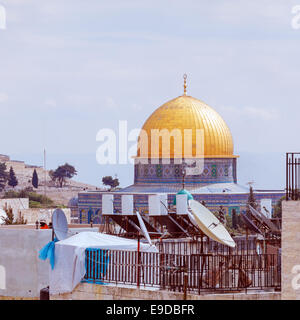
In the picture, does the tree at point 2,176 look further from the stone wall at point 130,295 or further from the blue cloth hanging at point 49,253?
the stone wall at point 130,295

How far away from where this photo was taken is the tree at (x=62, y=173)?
7944 centimetres

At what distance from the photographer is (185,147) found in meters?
43.9

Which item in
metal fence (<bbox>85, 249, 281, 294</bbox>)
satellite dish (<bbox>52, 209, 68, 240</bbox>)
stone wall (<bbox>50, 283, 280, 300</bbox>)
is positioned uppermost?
satellite dish (<bbox>52, 209, 68, 240</bbox>)

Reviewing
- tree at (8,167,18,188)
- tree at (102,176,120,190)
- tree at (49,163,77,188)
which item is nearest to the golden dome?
tree at (102,176,120,190)

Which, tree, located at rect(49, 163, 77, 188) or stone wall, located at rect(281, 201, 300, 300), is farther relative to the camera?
tree, located at rect(49, 163, 77, 188)

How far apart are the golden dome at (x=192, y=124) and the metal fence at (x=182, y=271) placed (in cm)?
3116

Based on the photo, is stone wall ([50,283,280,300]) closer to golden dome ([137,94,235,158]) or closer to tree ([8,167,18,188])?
golden dome ([137,94,235,158])

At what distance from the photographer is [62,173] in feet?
263

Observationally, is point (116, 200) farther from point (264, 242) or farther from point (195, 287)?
point (195, 287)

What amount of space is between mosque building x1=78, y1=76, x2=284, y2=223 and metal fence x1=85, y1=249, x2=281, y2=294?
30.6m

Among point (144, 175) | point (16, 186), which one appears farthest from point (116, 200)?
point (16, 186)

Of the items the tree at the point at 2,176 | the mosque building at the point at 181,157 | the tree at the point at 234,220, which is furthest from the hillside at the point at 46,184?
the tree at the point at 234,220

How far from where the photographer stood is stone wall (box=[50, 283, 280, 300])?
11219mm
